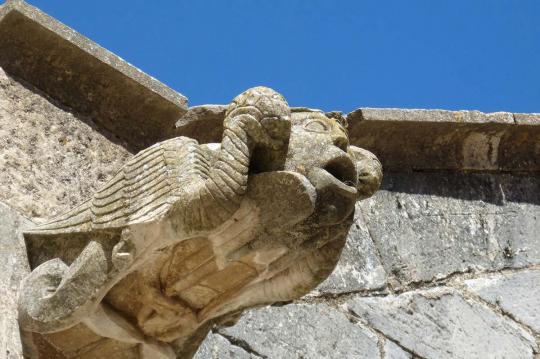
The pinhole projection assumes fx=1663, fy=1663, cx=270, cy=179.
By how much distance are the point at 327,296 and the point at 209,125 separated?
2.86 ft

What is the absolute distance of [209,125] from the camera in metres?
5.97

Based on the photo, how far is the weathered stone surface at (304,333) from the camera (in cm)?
600

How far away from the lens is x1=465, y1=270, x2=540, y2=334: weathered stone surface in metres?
6.74

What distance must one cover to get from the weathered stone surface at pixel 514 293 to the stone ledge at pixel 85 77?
5.21 feet

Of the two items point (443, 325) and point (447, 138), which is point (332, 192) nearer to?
point (443, 325)

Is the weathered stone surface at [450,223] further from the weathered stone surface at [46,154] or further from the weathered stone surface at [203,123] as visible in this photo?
the weathered stone surface at [46,154]

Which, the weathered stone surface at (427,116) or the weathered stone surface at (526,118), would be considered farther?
the weathered stone surface at (526,118)

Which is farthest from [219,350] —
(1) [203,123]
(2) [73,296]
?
(2) [73,296]

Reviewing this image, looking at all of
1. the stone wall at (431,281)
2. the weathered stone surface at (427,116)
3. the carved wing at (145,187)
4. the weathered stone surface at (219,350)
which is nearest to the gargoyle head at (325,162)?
the carved wing at (145,187)

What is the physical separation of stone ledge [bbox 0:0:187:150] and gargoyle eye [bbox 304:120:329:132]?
117 centimetres

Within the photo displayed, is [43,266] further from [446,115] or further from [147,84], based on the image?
[446,115]

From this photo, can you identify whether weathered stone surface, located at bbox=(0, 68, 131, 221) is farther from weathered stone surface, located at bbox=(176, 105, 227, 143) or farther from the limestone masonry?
weathered stone surface, located at bbox=(176, 105, 227, 143)

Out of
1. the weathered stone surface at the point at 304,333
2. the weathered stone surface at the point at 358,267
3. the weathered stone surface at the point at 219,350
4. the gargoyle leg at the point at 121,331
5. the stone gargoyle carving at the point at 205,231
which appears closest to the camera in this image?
the stone gargoyle carving at the point at 205,231

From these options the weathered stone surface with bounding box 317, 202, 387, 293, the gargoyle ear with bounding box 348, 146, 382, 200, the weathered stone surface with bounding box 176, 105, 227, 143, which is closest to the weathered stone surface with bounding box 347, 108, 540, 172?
the weathered stone surface with bounding box 317, 202, 387, 293
